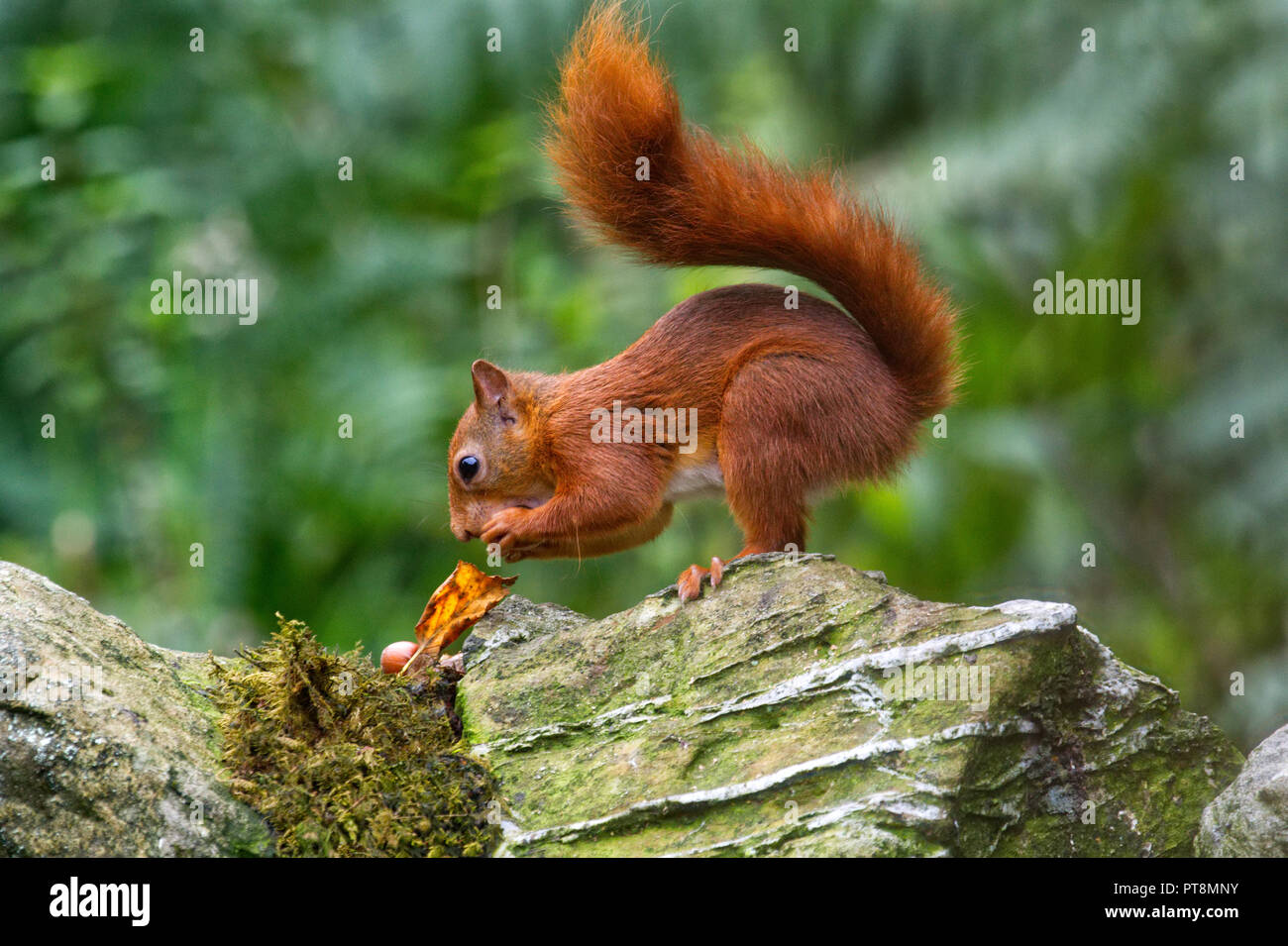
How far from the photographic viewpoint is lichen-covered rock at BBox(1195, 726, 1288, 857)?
6.45 feet

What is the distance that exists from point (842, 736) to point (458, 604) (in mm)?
985

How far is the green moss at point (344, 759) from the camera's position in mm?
2045

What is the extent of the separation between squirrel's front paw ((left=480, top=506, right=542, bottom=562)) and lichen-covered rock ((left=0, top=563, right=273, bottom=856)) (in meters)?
0.80

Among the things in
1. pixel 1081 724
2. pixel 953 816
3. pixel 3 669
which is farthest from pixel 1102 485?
pixel 3 669

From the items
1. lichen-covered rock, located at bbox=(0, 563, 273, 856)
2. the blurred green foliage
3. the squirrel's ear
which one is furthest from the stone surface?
the blurred green foliage

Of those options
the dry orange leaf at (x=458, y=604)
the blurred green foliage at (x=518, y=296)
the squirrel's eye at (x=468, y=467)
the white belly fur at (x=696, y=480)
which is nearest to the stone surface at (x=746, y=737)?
the dry orange leaf at (x=458, y=604)

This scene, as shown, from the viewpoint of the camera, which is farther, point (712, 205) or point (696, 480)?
point (696, 480)

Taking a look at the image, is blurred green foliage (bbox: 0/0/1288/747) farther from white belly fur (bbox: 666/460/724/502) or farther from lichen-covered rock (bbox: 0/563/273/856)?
lichen-covered rock (bbox: 0/563/273/856)

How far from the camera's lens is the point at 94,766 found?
1.95m

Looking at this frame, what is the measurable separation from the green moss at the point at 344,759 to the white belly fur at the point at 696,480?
2.55ft

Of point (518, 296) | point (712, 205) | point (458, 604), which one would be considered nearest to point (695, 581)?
point (458, 604)

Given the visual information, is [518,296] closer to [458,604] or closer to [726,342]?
[726,342]

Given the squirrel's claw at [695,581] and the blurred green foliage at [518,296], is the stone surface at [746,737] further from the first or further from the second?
the blurred green foliage at [518,296]
